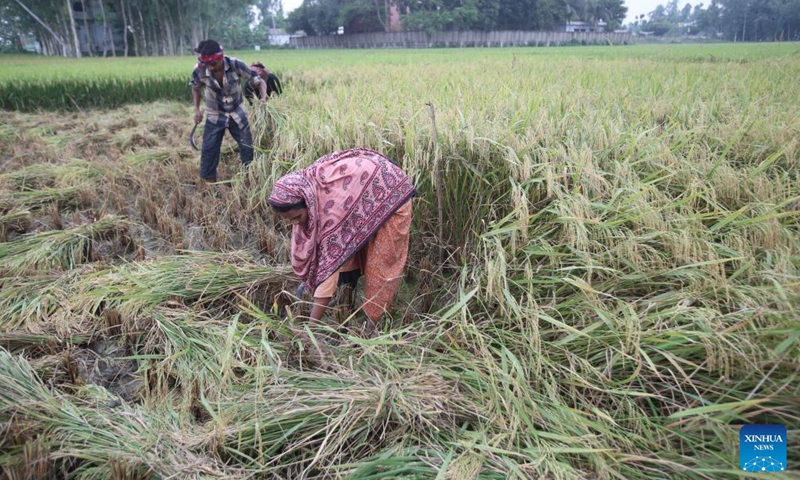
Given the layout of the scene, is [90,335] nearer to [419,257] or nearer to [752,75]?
[419,257]

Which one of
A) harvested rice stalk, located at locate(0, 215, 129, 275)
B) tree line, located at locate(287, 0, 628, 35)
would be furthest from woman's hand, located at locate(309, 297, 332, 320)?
tree line, located at locate(287, 0, 628, 35)

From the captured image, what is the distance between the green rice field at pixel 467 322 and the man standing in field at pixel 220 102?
89 cm

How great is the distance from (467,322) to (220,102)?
9.97 ft

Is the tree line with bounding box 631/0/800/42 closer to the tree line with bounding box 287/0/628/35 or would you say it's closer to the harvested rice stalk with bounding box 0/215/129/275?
the tree line with bounding box 287/0/628/35

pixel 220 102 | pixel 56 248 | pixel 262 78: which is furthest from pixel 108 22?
pixel 56 248

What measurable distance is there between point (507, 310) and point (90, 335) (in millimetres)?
1914

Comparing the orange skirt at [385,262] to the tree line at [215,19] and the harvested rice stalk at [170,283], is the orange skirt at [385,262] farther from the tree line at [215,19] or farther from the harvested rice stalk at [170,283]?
the tree line at [215,19]

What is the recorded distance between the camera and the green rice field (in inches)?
55.9

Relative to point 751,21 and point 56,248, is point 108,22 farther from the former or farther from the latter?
point 751,21

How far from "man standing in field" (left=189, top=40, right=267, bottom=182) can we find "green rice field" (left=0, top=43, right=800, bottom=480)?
89 cm

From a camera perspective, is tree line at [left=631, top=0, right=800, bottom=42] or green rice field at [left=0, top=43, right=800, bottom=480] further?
tree line at [left=631, top=0, right=800, bottom=42]

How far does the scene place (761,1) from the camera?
45.6 feet

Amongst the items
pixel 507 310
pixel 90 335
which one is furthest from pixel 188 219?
pixel 507 310

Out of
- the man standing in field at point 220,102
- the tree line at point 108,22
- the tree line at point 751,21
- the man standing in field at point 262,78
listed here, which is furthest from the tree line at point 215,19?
the man standing in field at point 220,102
